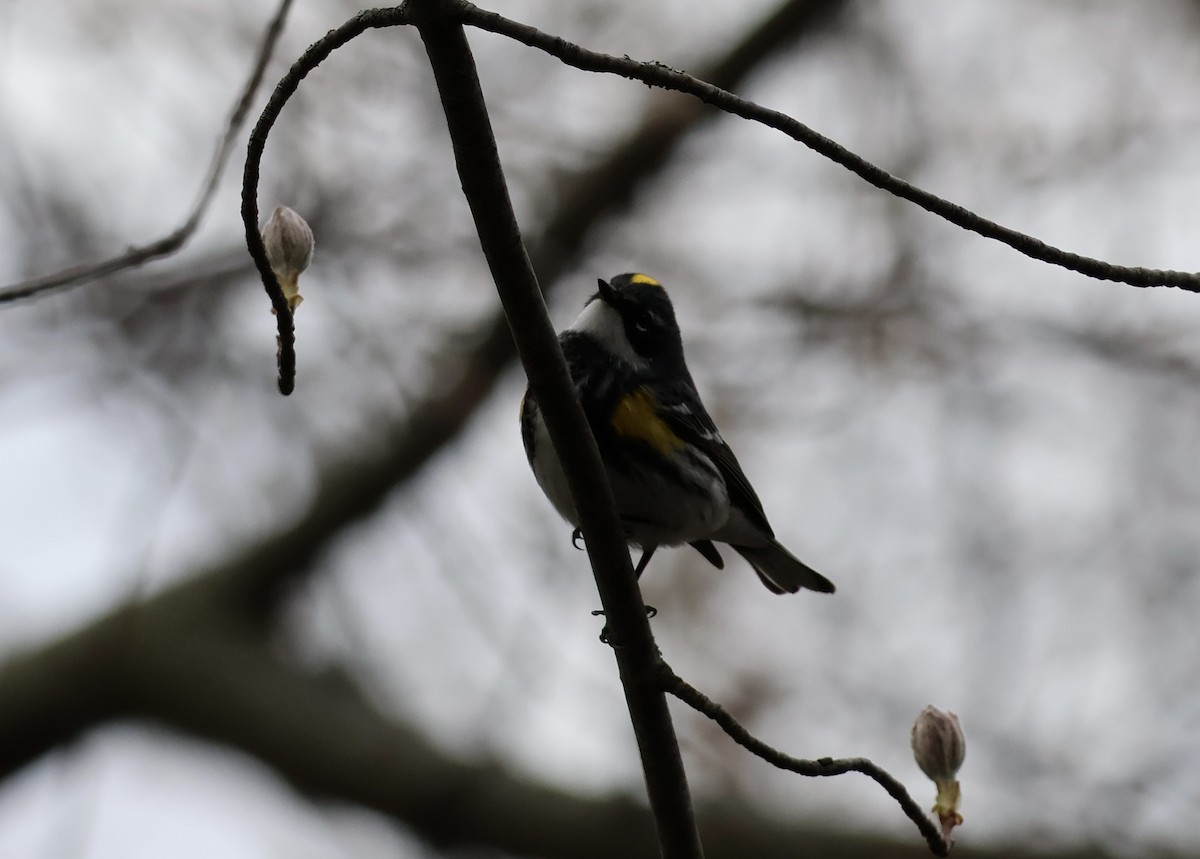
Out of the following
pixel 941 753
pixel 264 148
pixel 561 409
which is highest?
pixel 264 148

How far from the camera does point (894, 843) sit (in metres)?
5.44

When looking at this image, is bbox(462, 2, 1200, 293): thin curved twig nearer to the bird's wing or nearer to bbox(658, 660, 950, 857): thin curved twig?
bbox(658, 660, 950, 857): thin curved twig

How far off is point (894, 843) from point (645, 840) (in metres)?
1.09

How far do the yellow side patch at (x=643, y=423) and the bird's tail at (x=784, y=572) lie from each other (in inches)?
26.5

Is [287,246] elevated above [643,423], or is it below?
below

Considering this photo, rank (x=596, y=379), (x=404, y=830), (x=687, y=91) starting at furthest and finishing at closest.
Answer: (x=404, y=830) < (x=596, y=379) < (x=687, y=91)

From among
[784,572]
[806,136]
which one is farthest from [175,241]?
[784,572]

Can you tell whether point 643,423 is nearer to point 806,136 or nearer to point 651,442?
point 651,442

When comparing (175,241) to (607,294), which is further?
(607,294)

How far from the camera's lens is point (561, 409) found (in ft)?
6.70

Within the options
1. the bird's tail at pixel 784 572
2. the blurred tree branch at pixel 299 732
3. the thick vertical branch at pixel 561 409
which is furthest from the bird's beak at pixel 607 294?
the blurred tree branch at pixel 299 732

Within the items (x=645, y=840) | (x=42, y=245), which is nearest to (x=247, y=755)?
(x=645, y=840)

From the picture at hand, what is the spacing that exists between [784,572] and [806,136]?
95.2 inches

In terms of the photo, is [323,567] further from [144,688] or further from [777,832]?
[777,832]
